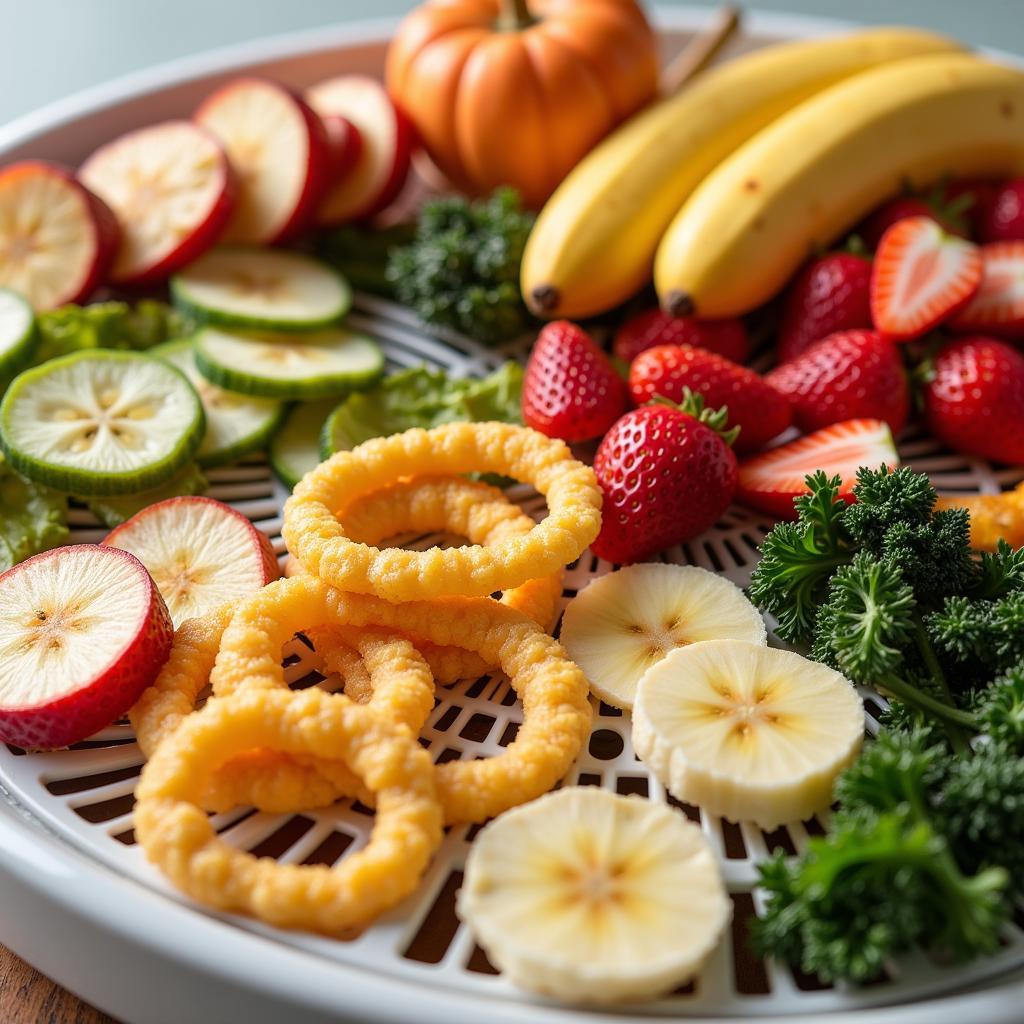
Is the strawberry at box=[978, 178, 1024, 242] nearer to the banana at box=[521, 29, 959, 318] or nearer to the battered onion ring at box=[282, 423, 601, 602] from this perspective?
the banana at box=[521, 29, 959, 318]

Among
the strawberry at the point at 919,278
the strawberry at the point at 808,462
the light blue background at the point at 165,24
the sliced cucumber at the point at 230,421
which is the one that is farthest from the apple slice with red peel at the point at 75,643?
the light blue background at the point at 165,24

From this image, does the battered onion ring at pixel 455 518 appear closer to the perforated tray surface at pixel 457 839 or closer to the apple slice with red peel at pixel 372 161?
the perforated tray surface at pixel 457 839

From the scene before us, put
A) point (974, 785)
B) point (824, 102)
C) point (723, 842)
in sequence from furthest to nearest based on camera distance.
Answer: point (824, 102) → point (723, 842) → point (974, 785)

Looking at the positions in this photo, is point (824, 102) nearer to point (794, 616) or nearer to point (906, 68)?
point (906, 68)

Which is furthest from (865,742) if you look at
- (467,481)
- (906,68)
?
(906,68)

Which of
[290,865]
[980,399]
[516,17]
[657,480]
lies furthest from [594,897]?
[516,17]

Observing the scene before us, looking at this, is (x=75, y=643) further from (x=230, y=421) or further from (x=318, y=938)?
(x=230, y=421)
